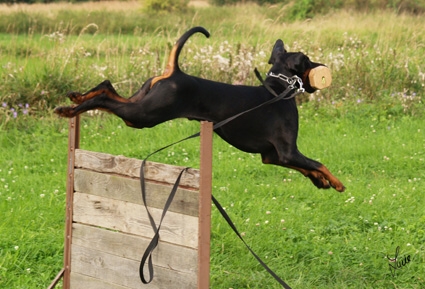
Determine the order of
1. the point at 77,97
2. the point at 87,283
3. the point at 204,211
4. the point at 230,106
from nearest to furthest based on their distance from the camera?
1. the point at 77,97
2. the point at 230,106
3. the point at 204,211
4. the point at 87,283

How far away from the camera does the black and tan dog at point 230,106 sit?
3.03m

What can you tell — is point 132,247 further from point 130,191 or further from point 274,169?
point 274,169

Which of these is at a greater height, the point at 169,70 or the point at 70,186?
the point at 169,70

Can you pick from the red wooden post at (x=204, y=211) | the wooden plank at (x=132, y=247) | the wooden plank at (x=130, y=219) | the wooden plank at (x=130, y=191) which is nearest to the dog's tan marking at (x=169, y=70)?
the red wooden post at (x=204, y=211)

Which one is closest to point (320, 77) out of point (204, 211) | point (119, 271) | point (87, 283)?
point (204, 211)

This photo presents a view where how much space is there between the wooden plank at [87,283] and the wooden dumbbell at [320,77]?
1708 millimetres

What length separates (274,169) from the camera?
726cm

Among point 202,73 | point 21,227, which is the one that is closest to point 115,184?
point 21,227

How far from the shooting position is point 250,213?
602 cm

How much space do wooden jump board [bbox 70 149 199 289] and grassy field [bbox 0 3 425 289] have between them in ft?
2.63

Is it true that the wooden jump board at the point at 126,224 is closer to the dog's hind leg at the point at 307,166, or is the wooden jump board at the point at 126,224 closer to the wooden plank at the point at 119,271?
the wooden plank at the point at 119,271

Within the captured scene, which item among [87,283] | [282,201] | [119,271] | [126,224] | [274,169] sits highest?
[126,224]

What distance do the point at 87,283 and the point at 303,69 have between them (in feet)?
6.41

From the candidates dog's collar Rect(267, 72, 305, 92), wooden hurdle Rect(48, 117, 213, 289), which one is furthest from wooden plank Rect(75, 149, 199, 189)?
dog's collar Rect(267, 72, 305, 92)
